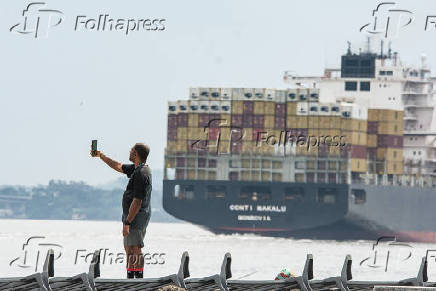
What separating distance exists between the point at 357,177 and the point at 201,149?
10711 millimetres

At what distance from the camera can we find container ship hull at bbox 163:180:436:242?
3248 inches

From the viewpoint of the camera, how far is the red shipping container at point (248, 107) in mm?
83750

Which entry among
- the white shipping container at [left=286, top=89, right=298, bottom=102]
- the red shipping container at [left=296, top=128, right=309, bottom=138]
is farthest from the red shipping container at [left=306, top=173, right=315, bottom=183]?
the white shipping container at [left=286, top=89, right=298, bottom=102]

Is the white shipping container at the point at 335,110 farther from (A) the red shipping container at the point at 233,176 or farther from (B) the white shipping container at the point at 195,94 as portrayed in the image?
(B) the white shipping container at the point at 195,94

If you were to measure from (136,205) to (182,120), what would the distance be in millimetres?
70148

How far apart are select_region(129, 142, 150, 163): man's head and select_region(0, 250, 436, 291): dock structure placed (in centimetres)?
147

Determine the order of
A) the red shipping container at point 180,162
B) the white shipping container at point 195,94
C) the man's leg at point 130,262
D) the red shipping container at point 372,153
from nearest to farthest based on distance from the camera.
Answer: the man's leg at point 130,262 < the red shipping container at point 180,162 < the white shipping container at point 195,94 < the red shipping container at point 372,153

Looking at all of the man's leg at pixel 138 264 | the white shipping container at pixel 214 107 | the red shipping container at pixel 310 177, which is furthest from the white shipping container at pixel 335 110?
the man's leg at pixel 138 264

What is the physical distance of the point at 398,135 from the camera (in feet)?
287

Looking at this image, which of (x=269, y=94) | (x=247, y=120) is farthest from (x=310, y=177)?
(x=269, y=94)

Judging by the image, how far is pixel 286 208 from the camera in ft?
273

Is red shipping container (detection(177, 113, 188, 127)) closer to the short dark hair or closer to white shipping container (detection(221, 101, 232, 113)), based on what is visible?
white shipping container (detection(221, 101, 232, 113))

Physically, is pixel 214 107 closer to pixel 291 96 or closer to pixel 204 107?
pixel 204 107

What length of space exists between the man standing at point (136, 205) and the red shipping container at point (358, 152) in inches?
2795
